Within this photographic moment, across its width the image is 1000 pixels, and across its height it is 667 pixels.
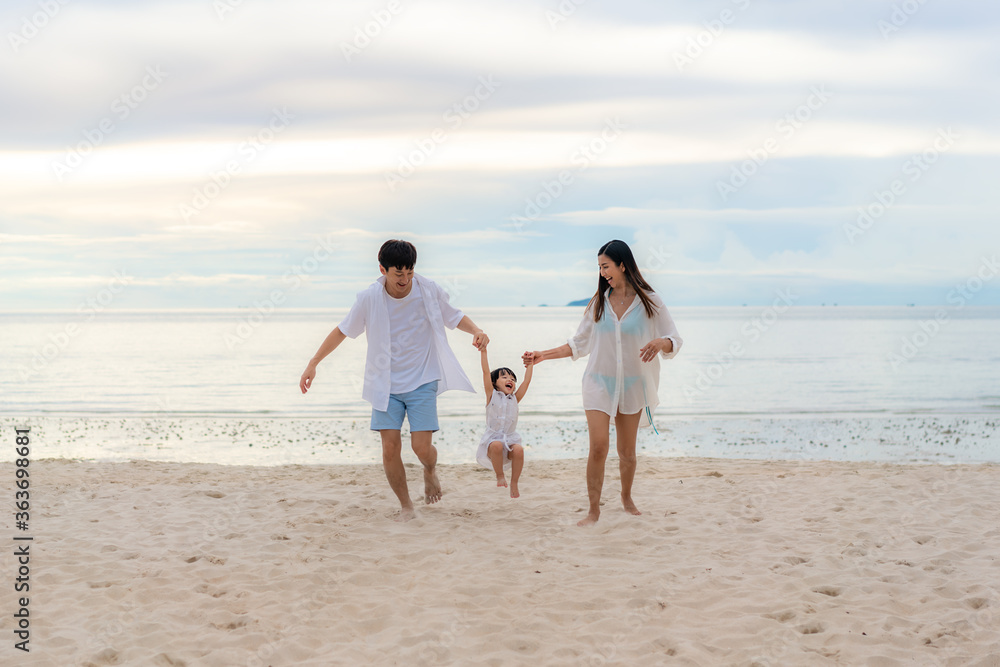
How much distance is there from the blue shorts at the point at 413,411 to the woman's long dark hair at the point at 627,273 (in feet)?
5.05

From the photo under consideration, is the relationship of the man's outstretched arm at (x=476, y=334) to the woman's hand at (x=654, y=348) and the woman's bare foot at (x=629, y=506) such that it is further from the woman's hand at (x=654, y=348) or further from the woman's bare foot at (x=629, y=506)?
the woman's bare foot at (x=629, y=506)

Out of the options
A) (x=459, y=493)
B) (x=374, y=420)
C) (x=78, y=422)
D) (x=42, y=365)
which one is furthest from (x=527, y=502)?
(x=42, y=365)

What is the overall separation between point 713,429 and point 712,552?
→ 9681 millimetres

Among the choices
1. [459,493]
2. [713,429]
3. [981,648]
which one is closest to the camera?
[981,648]

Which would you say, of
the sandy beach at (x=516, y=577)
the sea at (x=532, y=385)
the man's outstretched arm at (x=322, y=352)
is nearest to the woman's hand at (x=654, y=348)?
the sandy beach at (x=516, y=577)

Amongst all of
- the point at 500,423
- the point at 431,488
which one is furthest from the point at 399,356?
the point at 500,423

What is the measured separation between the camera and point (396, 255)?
592cm

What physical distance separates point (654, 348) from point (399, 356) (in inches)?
82.2

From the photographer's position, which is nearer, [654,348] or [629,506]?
[654,348]

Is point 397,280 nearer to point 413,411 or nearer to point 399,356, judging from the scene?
point 399,356

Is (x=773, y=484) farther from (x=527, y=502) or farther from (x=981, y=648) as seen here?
(x=981, y=648)

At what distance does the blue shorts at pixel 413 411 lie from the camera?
613 centimetres

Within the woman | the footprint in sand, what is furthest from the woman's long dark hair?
the footprint in sand

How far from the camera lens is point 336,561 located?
5.21m
